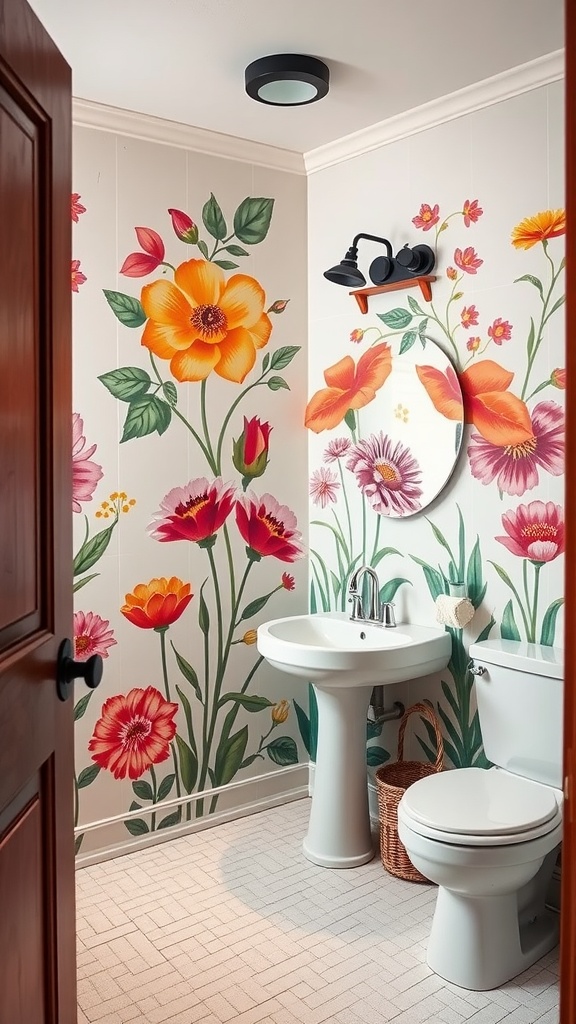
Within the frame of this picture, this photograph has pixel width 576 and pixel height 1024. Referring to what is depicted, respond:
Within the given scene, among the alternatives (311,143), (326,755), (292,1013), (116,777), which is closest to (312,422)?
(311,143)

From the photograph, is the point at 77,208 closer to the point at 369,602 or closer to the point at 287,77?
the point at 287,77

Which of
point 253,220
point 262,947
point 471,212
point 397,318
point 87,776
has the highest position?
point 253,220

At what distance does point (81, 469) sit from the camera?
2871mm

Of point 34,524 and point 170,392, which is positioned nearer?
point 34,524

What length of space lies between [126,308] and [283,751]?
180cm

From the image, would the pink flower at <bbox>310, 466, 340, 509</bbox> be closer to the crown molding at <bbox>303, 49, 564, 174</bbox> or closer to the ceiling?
the crown molding at <bbox>303, 49, 564, 174</bbox>

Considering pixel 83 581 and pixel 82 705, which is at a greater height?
pixel 83 581

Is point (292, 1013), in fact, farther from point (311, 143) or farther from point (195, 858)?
point (311, 143)

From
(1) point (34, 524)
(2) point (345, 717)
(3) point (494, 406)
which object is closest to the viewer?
(1) point (34, 524)

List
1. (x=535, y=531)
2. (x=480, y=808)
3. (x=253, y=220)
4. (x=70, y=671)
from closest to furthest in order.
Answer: (x=70, y=671) < (x=480, y=808) < (x=535, y=531) < (x=253, y=220)

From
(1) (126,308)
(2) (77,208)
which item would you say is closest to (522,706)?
(1) (126,308)

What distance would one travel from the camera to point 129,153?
9.53 ft

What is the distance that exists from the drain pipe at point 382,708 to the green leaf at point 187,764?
0.69 metres

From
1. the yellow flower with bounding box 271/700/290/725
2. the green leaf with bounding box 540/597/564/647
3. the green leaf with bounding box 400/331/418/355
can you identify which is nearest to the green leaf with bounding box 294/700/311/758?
the yellow flower with bounding box 271/700/290/725
